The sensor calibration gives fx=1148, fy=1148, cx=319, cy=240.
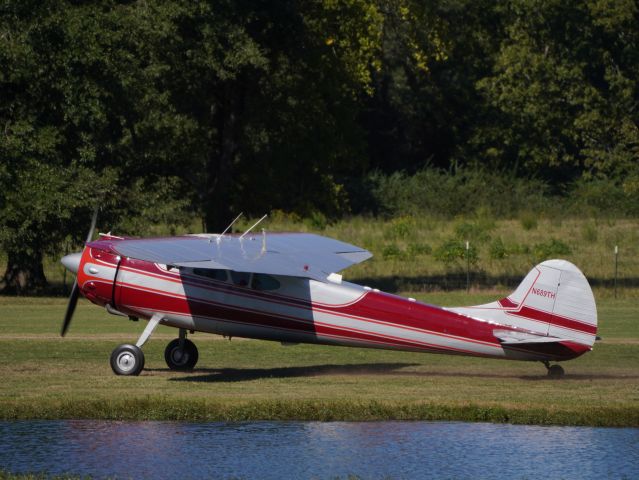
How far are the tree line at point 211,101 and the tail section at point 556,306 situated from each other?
1303cm

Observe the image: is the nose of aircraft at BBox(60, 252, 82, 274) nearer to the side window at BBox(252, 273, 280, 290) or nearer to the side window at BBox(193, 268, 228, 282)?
the side window at BBox(193, 268, 228, 282)

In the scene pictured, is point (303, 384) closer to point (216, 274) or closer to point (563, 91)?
point (216, 274)

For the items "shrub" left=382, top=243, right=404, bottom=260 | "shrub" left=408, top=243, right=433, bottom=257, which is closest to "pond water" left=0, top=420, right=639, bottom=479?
"shrub" left=382, top=243, right=404, bottom=260

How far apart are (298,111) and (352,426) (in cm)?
2325

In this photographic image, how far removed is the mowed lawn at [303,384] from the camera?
1501cm

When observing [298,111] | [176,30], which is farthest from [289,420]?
[298,111]

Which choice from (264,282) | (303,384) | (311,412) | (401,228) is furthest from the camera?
(401,228)

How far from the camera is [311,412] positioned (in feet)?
49.4

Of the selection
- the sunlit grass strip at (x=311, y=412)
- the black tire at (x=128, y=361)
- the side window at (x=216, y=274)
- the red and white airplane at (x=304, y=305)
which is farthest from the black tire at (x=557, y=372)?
the black tire at (x=128, y=361)

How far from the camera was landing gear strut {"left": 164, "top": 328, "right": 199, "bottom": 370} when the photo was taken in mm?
19234

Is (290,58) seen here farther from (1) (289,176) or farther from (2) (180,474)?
(2) (180,474)

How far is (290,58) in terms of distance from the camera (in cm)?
3644

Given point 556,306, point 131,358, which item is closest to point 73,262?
point 131,358

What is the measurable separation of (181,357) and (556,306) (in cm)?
640
